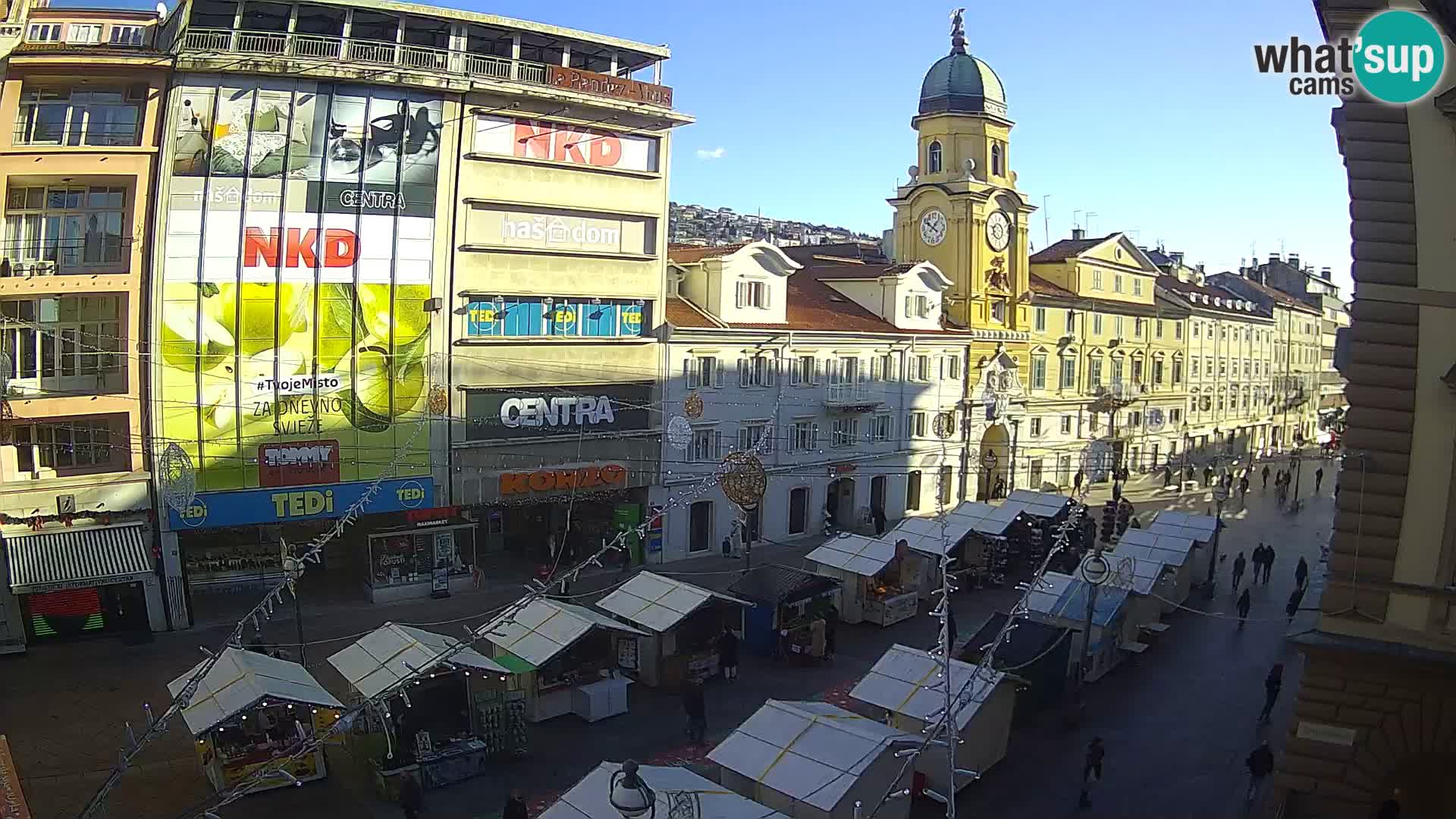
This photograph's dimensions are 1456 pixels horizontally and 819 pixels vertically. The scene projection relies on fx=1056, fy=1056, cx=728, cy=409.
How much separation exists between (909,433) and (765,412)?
9.01m

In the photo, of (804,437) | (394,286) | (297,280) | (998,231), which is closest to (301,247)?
(297,280)

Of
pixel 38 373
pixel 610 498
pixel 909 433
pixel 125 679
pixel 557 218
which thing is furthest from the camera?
pixel 909 433

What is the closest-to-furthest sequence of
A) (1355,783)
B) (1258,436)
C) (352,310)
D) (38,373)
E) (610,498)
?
(1355,783)
(38,373)
(352,310)
(610,498)
(1258,436)

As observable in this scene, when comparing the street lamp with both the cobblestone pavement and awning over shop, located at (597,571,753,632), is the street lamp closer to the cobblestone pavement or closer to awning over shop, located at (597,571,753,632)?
the cobblestone pavement

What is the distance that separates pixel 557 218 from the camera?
108 ft

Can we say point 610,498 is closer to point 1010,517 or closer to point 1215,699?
point 1010,517

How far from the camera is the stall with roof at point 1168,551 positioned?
29594 mm

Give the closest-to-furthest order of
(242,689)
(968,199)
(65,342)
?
1. (242,689)
2. (65,342)
3. (968,199)

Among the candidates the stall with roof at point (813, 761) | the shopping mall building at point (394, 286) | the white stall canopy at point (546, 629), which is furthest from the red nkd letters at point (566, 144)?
the stall with roof at point (813, 761)

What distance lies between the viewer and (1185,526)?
3231cm

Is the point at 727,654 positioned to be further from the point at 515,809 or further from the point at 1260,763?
the point at 1260,763

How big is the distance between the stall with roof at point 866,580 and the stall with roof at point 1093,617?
4.34 metres

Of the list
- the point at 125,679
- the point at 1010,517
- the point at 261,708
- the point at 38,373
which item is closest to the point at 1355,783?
the point at 261,708

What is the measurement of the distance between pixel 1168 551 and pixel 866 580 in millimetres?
8715
